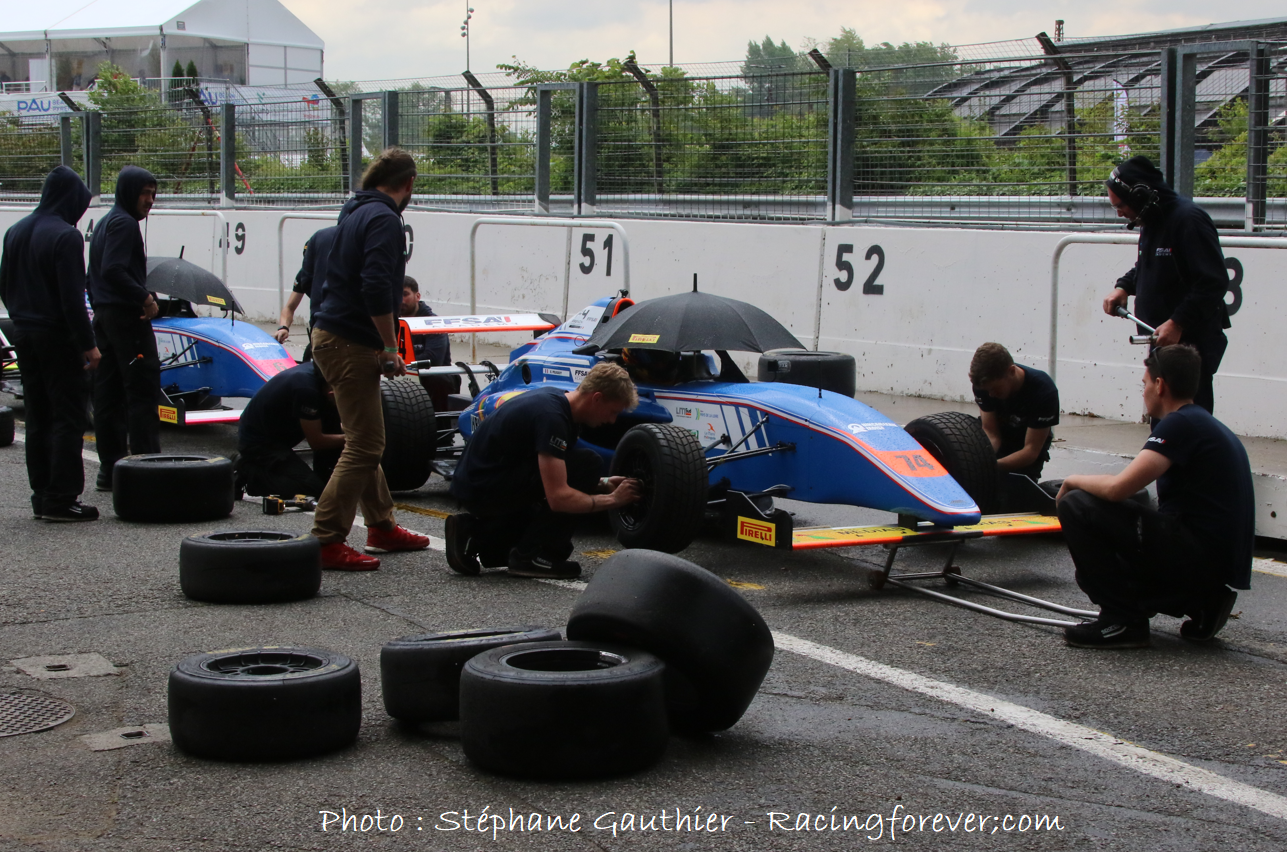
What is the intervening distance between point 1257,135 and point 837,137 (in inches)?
135

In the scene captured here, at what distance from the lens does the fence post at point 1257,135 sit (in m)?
9.29

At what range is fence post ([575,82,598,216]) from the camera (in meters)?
14.1

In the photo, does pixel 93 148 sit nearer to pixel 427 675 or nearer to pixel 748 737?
pixel 427 675

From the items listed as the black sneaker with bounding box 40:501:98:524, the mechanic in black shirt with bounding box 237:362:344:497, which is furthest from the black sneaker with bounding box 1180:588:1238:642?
the black sneaker with bounding box 40:501:98:524

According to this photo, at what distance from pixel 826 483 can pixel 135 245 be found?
13.9 feet

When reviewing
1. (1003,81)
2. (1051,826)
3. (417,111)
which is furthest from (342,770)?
(417,111)

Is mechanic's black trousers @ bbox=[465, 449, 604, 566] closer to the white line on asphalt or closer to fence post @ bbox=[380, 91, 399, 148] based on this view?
the white line on asphalt

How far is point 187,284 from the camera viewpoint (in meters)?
10.4

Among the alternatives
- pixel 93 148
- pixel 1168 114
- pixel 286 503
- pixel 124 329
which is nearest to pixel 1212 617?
pixel 286 503

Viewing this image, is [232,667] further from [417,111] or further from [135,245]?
[417,111]

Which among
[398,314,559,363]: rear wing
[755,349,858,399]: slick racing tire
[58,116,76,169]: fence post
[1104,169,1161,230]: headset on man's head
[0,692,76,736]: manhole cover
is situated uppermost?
[58,116,76,169]: fence post

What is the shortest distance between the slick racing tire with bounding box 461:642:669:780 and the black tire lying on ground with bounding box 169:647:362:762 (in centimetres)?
39

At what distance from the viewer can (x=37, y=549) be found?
273 inches

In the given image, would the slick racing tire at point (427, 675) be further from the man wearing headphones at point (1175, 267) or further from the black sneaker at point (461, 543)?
the man wearing headphones at point (1175, 267)
